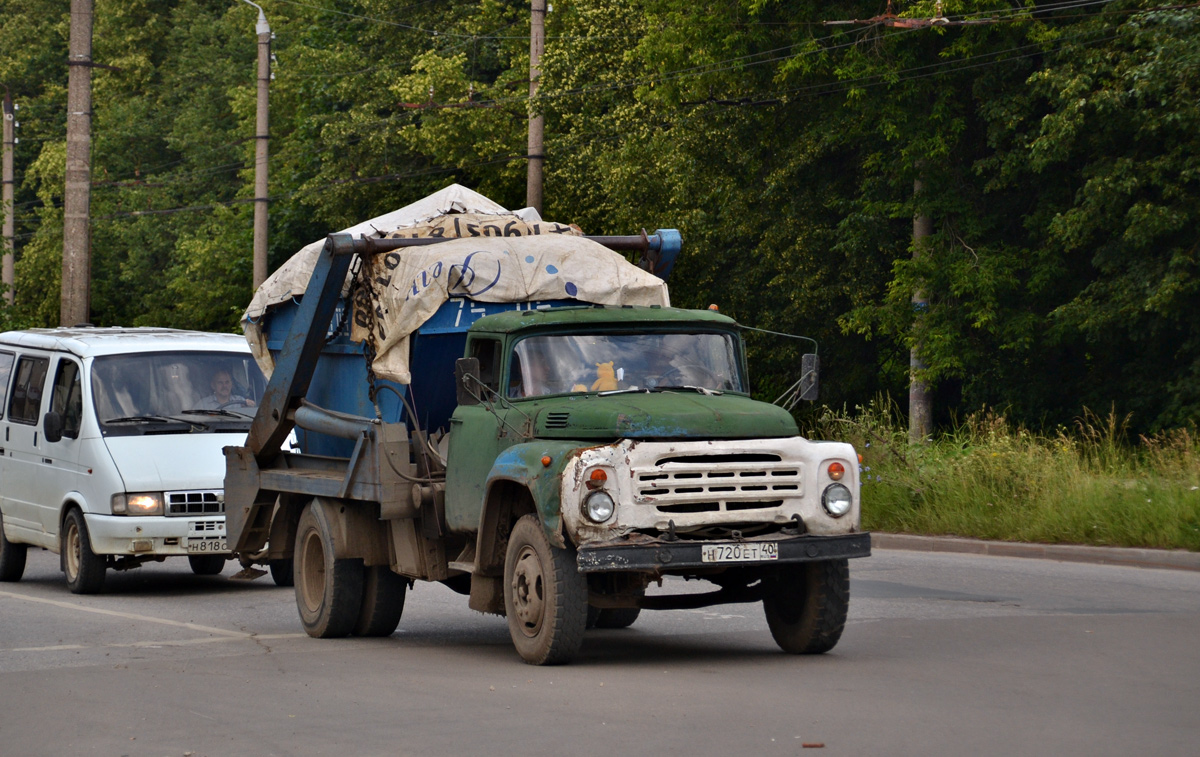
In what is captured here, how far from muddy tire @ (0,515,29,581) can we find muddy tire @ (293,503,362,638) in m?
5.30

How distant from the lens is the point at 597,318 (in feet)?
32.9

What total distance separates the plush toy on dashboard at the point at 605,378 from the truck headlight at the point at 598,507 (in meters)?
1.10

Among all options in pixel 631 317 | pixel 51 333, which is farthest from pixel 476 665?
pixel 51 333

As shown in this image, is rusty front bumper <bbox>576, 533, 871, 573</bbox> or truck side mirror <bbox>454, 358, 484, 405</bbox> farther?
truck side mirror <bbox>454, 358, 484, 405</bbox>

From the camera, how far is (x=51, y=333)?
1638cm

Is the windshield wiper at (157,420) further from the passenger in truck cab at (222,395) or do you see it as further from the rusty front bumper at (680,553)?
the rusty front bumper at (680,553)

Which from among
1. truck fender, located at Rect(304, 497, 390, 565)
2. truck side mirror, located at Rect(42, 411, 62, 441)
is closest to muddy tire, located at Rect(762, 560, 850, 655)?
truck fender, located at Rect(304, 497, 390, 565)

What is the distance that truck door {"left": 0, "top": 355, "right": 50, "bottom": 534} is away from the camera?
1550 centimetres

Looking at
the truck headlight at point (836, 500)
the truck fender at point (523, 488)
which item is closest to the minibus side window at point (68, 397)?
the truck fender at point (523, 488)

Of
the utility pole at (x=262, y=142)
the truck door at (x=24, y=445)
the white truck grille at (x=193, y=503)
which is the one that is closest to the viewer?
the white truck grille at (x=193, y=503)

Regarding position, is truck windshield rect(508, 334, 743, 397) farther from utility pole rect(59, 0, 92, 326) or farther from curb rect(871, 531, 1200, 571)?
utility pole rect(59, 0, 92, 326)

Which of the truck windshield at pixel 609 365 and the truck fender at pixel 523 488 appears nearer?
the truck fender at pixel 523 488

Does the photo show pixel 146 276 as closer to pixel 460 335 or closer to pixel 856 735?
pixel 460 335

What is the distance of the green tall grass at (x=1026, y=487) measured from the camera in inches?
635
